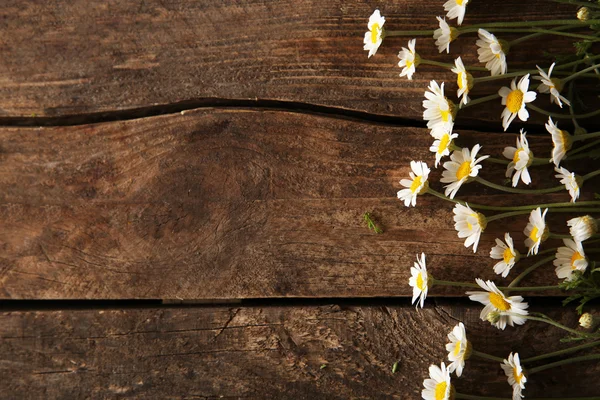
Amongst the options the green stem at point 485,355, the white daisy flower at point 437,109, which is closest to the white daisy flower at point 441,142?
the white daisy flower at point 437,109

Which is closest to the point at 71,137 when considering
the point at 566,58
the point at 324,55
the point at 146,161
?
the point at 146,161

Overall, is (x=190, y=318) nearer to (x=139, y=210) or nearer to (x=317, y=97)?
(x=139, y=210)

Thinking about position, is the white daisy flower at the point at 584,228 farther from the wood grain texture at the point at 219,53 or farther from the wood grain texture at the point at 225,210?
the wood grain texture at the point at 219,53

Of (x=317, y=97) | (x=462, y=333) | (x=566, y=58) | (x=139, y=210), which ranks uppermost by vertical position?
(x=566, y=58)

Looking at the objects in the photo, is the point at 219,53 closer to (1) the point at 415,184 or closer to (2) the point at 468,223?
(1) the point at 415,184

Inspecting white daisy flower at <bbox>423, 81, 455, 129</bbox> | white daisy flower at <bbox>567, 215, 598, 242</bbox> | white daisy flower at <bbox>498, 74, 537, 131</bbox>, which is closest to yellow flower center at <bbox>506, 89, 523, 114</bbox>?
white daisy flower at <bbox>498, 74, 537, 131</bbox>

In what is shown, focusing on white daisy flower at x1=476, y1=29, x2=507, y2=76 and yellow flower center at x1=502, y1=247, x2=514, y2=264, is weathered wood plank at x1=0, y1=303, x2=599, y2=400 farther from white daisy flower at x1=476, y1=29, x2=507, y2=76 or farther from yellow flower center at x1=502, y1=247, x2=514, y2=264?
white daisy flower at x1=476, y1=29, x2=507, y2=76

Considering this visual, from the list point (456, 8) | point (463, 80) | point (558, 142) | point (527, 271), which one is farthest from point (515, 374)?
point (456, 8)
